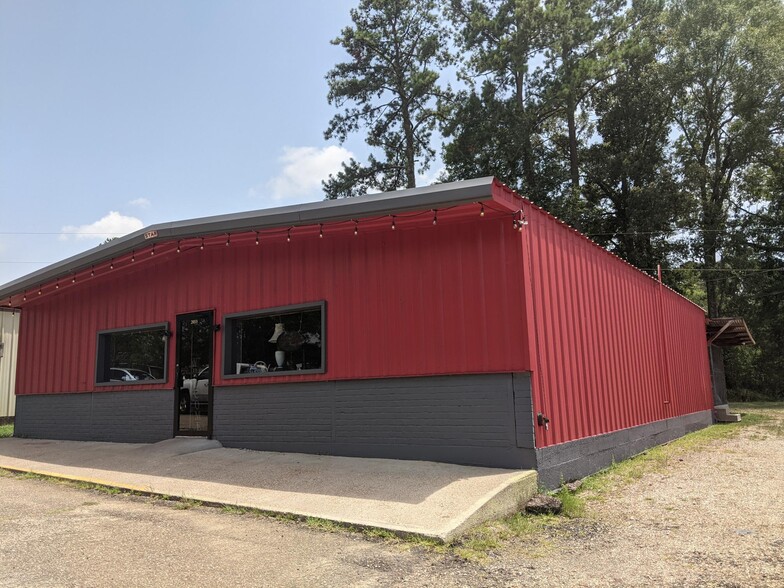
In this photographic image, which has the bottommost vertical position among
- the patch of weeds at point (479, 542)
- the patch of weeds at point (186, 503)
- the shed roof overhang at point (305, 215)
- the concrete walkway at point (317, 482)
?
the patch of weeds at point (479, 542)

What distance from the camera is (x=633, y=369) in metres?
9.84

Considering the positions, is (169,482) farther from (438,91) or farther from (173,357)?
(438,91)

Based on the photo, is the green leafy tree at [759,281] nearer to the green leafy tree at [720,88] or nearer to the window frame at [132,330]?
the green leafy tree at [720,88]

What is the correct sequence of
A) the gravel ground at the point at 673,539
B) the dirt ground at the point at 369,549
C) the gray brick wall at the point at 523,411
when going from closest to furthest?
the dirt ground at the point at 369,549
the gravel ground at the point at 673,539
the gray brick wall at the point at 523,411

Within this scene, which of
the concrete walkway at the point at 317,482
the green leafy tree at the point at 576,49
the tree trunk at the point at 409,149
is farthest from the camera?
the tree trunk at the point at 409,149

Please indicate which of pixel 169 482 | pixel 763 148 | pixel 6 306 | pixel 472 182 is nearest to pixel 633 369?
pixel 472 182

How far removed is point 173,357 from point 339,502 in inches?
213

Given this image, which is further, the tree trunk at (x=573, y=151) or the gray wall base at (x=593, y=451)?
the tree trunk at (x=573, y=151)

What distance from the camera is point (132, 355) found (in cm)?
1093

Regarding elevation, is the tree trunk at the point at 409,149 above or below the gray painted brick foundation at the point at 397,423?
above

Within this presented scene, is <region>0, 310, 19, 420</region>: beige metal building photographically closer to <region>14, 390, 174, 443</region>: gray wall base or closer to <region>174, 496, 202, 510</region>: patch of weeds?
<region>14, 390, 174, 443</region>: gray wall base

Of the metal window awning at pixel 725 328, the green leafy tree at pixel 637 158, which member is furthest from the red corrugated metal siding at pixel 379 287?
the green leafy tree at pixel 637 158

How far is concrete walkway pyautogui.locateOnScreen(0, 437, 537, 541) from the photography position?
16.7 feet

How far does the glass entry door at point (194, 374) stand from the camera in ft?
30.6
